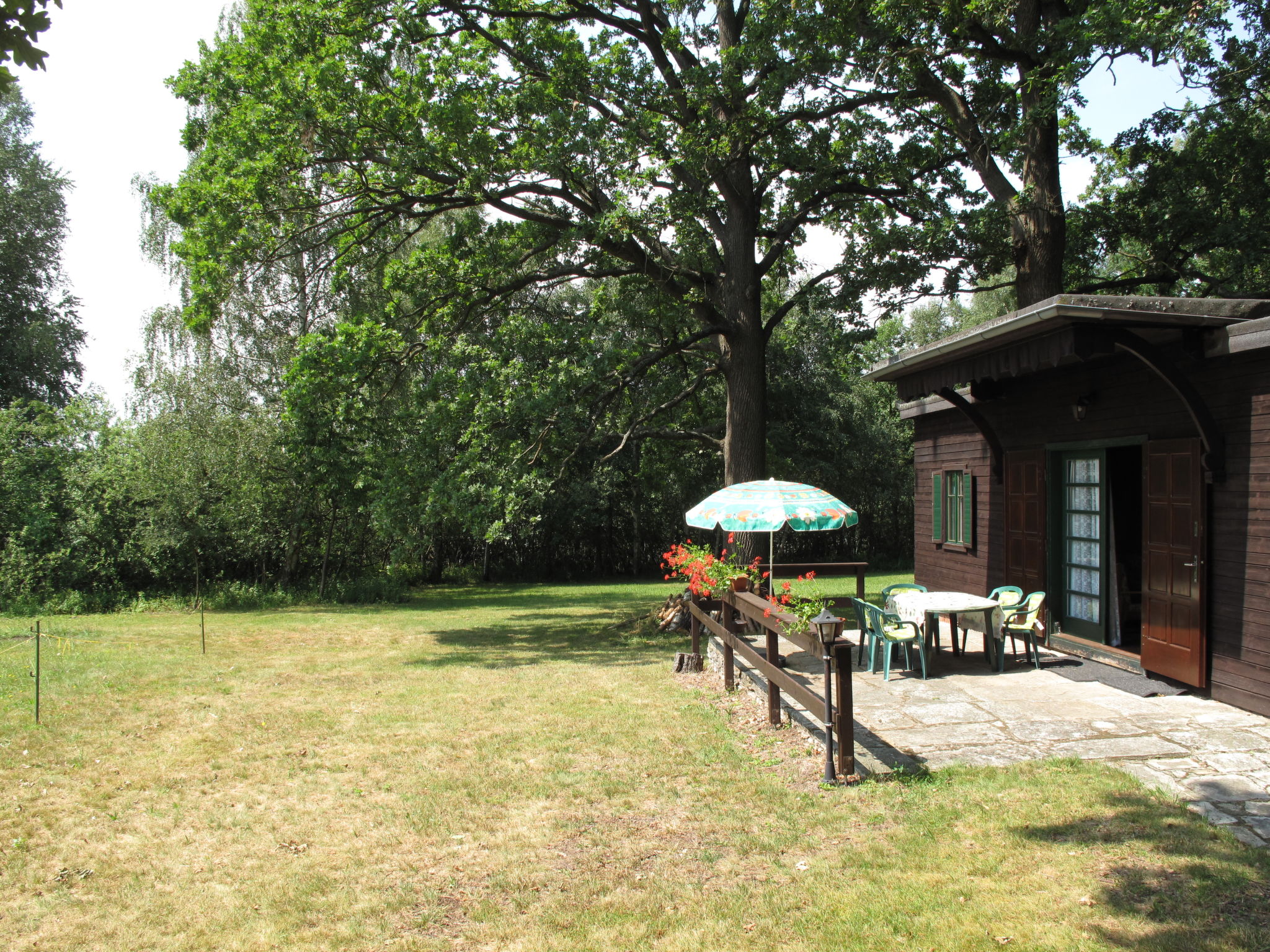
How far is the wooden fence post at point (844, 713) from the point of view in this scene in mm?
5355

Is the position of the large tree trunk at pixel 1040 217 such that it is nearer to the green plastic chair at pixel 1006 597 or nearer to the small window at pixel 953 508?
the small window at pixel 953 508

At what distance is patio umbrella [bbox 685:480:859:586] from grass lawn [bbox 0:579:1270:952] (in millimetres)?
1724

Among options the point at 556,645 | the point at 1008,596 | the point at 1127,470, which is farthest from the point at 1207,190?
the point at 556,645

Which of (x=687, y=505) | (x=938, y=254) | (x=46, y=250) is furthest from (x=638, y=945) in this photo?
(x=46, y=250)

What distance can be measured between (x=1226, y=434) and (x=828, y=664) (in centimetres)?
392

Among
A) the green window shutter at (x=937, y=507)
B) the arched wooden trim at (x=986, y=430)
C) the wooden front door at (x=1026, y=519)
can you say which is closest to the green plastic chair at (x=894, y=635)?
the wooden front door at (x=1026, y=519)

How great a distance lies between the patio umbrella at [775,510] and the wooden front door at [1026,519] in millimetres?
2217

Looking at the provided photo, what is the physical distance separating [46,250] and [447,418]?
24.3 m

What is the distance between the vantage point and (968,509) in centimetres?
1102

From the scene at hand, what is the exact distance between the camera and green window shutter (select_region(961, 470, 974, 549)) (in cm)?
1096

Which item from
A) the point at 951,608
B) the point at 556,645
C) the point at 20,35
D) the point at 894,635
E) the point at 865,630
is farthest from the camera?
the point at 556,645

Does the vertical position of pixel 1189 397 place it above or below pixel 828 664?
above

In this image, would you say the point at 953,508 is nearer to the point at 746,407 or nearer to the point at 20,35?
the point at 746,407

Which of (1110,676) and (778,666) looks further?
(1110,676)
